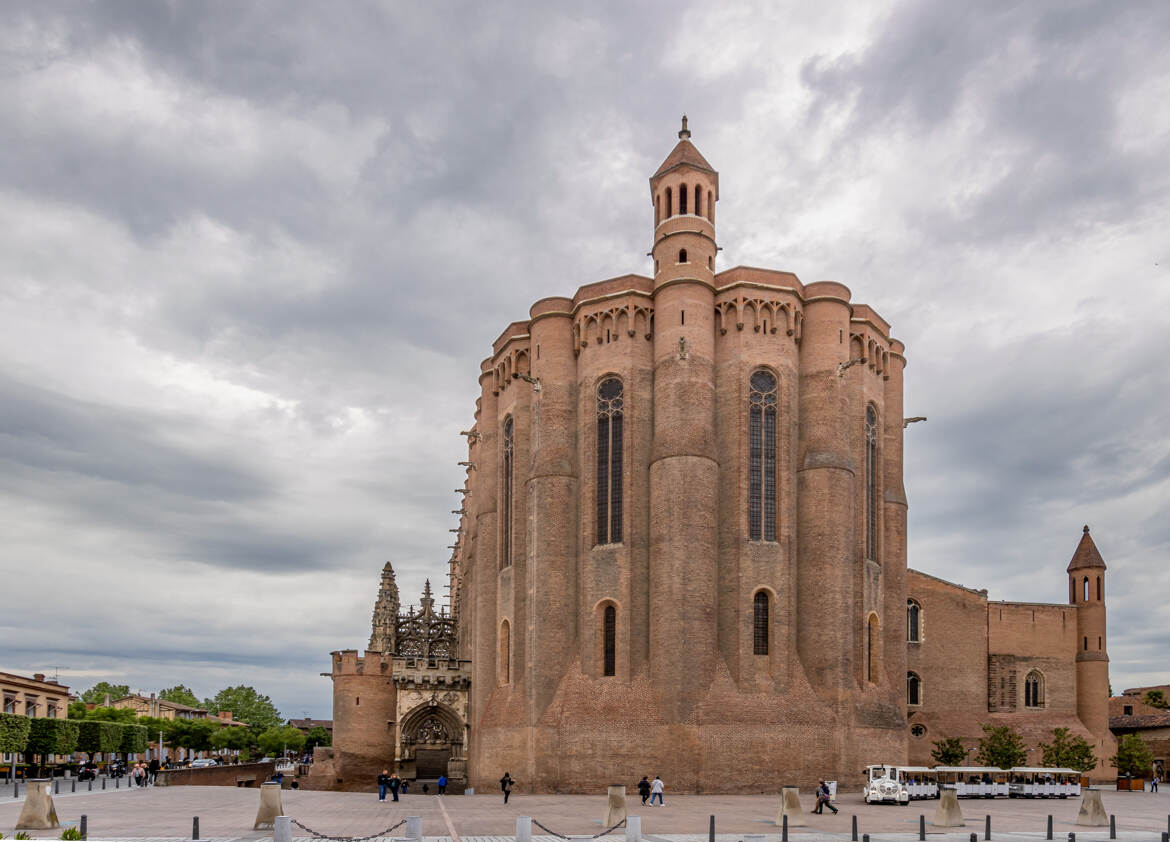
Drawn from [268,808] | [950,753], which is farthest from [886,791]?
[268,808]

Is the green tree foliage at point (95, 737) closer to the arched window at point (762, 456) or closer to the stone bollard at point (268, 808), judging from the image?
the arched window at point (762, 456)

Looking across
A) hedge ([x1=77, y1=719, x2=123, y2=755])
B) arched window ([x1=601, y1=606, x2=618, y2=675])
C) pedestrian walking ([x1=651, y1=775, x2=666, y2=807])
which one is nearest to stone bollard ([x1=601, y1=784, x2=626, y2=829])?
pedestrian walking ([x1=651, y1=775, x2=666, y2=807])

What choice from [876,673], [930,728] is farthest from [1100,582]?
[876,673]

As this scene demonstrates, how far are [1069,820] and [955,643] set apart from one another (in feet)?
91.0

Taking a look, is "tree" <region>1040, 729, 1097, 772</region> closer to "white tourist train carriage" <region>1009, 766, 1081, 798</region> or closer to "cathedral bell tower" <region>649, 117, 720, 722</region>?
"white tourist train carriage" <region>1009, 766, 1081, 798</region>

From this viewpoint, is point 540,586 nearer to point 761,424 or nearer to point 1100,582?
point 761,424

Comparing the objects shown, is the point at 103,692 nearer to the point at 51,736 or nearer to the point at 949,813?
the point at 51,736

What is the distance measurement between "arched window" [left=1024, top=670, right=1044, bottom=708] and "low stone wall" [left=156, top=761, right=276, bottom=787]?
44.2 metres

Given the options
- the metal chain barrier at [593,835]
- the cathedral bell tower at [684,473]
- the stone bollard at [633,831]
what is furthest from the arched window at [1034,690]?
the stone bollard at [633,831]

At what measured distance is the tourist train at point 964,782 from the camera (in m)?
40.1

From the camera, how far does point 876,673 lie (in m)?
48.9

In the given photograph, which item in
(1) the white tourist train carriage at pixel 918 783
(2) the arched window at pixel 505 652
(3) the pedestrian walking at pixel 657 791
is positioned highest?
(2) the arched window at pixel 505 652

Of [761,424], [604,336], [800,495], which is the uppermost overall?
[604,336]

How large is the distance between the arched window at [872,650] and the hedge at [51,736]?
44281 millimetres
